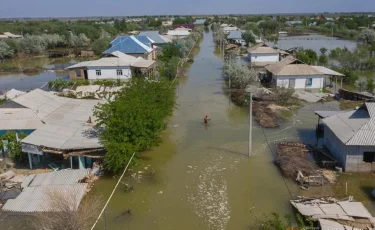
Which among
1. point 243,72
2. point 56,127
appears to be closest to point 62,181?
point 56,127

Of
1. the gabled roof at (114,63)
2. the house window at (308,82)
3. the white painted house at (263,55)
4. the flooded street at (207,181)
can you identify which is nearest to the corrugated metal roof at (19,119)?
the flooded street at (207,181)

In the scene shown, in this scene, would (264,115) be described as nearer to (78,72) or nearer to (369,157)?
(369,157)

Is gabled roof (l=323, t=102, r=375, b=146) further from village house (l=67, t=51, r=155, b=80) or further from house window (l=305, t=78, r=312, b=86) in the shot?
village house (l=67, t=51, r=155, b=80)

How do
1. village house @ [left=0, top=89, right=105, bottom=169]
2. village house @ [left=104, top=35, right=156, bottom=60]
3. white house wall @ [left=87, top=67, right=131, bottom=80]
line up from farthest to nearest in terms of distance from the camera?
village house @ [left=104, top=35, right=156, bottom=60] < white house wall @ [left=87, top=67, right=131, bottom=80] < village house @ [left=0, top=89, right=105, bottom=169]

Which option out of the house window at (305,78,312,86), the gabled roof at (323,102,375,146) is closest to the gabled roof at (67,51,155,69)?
the house window at (305,78,312,86)

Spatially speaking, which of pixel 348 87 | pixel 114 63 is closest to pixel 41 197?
pixel 114 63

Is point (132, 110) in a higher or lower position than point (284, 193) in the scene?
higher

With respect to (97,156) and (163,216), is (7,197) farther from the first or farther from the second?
(163,216)
